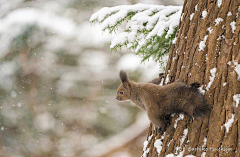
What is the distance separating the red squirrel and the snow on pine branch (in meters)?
0.59

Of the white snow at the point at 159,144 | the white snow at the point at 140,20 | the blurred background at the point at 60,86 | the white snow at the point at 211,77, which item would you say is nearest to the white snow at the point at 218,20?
the white snow at the point at 211,77

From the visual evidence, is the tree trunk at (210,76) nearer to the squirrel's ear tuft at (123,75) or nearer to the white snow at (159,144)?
the white snow at (159,144)

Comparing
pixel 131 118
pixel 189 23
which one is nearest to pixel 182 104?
pixel 189 23

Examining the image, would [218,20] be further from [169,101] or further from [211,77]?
[169,101]

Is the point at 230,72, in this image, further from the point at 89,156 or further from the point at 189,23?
the point at 89,156

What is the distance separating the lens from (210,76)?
5.74 feet

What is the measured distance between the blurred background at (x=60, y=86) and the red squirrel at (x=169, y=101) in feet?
11.9

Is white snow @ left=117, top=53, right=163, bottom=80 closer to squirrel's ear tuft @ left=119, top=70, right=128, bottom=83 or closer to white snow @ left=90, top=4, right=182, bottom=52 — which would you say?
white snow @ left=90, top=4, right=182, bottom=52

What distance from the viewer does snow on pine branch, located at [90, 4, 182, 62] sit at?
102 inches

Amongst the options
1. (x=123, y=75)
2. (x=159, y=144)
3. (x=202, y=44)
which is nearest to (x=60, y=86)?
(x=123, y=75)

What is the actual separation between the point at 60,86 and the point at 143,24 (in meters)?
3.90

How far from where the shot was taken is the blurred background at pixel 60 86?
19.3 feet

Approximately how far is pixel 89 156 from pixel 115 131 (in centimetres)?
94

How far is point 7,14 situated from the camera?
20.3ft
